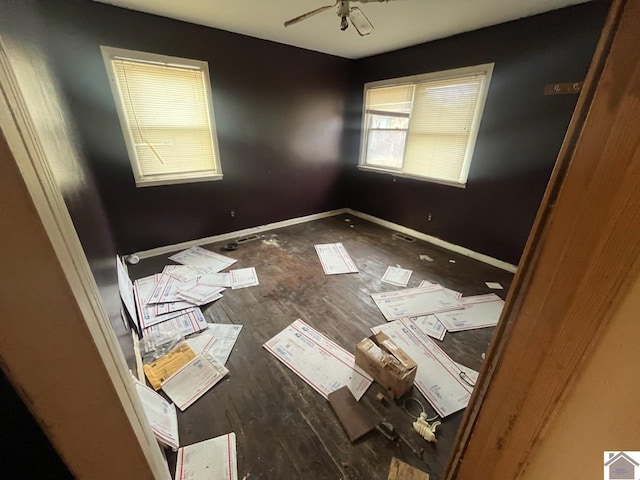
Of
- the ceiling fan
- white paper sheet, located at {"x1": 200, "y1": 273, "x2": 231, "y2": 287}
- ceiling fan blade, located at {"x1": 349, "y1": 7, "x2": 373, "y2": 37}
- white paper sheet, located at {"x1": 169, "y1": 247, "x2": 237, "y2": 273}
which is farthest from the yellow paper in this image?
ceiling fan blade, located at {"x1": 349, "y1": 7, "x2": 373, "y2": 37}

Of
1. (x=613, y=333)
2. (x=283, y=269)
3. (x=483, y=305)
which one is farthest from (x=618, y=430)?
(x=283, y=269)

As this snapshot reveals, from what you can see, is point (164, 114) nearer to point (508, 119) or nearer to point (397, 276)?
point (397, 276)

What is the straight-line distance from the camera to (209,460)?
1.10 metres

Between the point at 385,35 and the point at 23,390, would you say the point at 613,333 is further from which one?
the point at 385,35

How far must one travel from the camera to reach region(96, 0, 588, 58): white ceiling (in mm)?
1945

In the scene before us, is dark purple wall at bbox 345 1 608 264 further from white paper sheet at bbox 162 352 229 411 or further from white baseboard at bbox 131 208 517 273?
white paper sheet at bbox 162 352 229 411

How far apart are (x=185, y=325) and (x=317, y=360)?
3.27 feet

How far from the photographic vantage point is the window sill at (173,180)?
8.39 ft

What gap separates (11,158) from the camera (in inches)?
10.9

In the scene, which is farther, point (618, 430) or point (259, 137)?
point (259, 137)

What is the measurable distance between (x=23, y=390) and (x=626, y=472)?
942mm

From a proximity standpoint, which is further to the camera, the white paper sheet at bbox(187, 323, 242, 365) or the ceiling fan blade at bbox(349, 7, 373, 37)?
the ceiling fan blade at bbox(349, 7, 373, 37)

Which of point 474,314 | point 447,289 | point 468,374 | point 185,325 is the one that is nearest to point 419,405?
point 468,374

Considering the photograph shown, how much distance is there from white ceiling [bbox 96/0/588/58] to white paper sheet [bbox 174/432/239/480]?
9.45 feet
